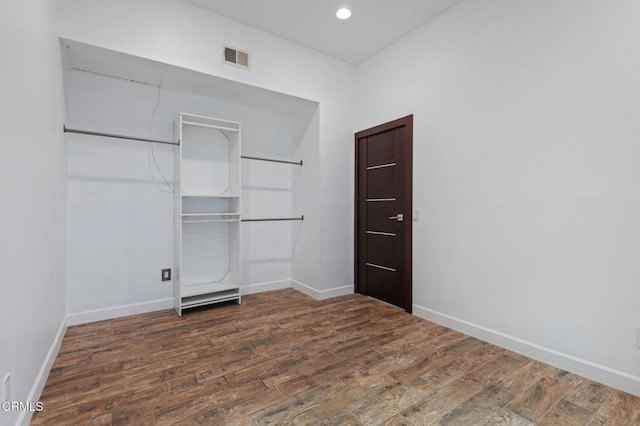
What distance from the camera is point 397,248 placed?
3.38 metres

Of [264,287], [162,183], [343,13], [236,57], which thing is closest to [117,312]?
[162,183]

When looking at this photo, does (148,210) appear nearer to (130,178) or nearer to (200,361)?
(130,178)

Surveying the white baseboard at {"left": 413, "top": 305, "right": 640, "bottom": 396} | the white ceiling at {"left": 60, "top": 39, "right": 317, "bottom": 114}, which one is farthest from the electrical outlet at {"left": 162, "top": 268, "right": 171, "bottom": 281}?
the white baseboard at {"left": 413, "top": 305, "right": 640, "bottom": 396}

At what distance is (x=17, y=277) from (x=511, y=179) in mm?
3070

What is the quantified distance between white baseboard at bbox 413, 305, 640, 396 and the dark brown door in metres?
0.54

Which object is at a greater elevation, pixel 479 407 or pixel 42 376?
pixel 42 376

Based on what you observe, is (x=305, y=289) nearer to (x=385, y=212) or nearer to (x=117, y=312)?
(x=385, y=212)

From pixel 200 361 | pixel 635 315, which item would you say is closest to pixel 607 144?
pixel 635 315

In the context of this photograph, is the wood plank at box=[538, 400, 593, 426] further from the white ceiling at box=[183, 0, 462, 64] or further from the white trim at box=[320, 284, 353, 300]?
the white ceiling at box=[183, 0, 462, 64]

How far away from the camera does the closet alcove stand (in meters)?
2.87

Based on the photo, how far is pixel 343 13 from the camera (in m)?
2.94

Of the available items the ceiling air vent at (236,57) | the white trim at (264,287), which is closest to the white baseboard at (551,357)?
the white trim at (264,287)

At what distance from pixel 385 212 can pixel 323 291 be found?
46.5 inches

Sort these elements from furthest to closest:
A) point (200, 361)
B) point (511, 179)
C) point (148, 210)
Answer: point (148, 210) < point (511, 179) < point (200, 361)
